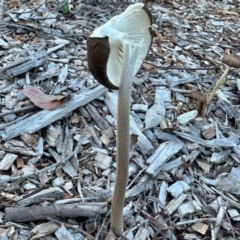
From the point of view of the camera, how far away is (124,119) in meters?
1.38

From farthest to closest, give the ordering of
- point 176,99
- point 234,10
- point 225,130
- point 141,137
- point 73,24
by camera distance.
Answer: point 234,10 < point 73,24 < point 176,99 < point 225,130 < point 141,137

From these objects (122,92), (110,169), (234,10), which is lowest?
(234,10)

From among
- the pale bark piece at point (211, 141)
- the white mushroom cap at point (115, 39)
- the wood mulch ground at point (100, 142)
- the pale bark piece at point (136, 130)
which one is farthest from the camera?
the pale bark piece at point (211, 141)

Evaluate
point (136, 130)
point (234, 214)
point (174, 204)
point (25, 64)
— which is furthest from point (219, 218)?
point (25, 64)

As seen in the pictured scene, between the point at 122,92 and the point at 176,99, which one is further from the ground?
the point at 122,92

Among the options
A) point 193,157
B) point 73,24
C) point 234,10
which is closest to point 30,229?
point 193,157

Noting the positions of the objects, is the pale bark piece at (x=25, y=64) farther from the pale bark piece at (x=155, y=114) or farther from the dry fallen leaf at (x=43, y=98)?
the pale bark piece at (x=155, y=114)

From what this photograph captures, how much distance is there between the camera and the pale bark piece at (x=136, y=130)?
2055mm

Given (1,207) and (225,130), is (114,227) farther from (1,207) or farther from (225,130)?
(225,130)

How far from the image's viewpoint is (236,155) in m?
2.16

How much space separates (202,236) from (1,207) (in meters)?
0.79

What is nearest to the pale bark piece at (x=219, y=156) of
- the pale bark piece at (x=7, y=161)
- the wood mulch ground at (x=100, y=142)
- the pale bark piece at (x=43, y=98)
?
the wood mulch ground at (x=100, y=142)

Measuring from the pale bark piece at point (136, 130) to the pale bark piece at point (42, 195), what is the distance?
1.49ft

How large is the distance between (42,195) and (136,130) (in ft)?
1.91
